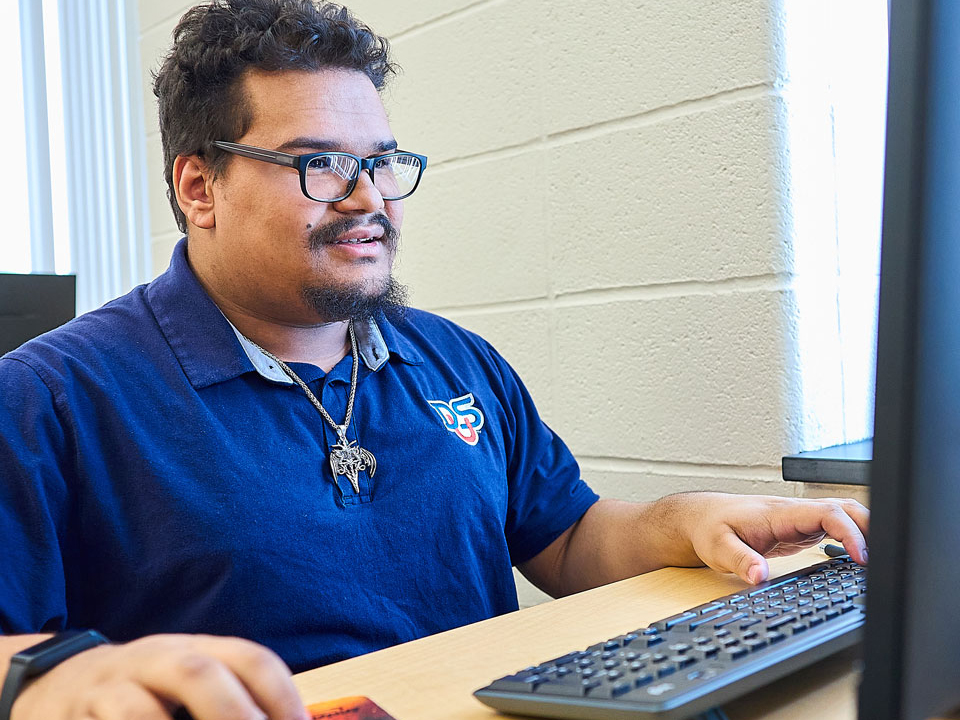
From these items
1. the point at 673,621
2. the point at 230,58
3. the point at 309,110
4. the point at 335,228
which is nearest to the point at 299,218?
the point at 335,228

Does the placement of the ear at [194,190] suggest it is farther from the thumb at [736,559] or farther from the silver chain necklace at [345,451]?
the thumb at [736,559]

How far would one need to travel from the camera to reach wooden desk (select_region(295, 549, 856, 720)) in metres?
0.65

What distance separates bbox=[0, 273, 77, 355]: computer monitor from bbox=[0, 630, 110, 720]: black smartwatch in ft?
2.89

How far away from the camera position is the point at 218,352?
3.76 feet

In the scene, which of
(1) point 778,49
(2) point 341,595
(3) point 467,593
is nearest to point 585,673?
(2) point 341,595

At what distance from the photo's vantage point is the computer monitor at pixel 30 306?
137cm

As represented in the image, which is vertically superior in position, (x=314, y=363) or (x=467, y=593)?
(x=314, y=363)

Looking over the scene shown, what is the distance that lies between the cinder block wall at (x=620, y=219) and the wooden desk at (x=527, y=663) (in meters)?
0.49

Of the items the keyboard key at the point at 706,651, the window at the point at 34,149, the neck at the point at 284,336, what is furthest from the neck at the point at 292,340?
the window at the point at 34,149

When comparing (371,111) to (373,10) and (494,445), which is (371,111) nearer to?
(494,445)

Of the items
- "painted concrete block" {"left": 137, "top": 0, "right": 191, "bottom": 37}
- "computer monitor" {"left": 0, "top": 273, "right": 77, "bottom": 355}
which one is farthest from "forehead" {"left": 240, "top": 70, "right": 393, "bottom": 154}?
"painted concrete block" {"left": 137, "top": 0, "right": 191, "bottom": 37}

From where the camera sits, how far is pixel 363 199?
1303mm

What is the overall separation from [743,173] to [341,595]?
82 centimetres

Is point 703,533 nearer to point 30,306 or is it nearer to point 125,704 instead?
point 125,704
